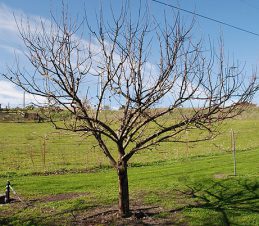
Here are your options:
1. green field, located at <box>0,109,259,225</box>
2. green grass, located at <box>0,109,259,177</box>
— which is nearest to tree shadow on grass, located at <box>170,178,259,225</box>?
green field, located at <box>0,109,259,225</box>

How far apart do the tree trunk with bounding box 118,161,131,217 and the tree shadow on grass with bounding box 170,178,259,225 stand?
1250mm

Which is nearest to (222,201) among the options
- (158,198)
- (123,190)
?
(158,198)

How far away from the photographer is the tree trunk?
26.1ft

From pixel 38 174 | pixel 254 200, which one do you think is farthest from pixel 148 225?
pixel 38 174

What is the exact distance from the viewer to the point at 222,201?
375 inches

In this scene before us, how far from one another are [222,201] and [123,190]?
3.04 meters

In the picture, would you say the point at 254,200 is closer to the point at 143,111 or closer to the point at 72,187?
the point at 143,111

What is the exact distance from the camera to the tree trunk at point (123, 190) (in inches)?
314

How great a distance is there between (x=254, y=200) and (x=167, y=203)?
2.31 meters

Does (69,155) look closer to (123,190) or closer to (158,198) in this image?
(158,198)

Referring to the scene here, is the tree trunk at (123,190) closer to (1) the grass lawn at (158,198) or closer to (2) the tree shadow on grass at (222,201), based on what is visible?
(1) the grass lawn at (158,198)

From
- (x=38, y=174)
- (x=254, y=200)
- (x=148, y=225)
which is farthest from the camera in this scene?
(x=38, y=174)

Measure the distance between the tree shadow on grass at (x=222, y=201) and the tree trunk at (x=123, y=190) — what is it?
1.25 m

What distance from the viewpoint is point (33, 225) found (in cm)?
797
